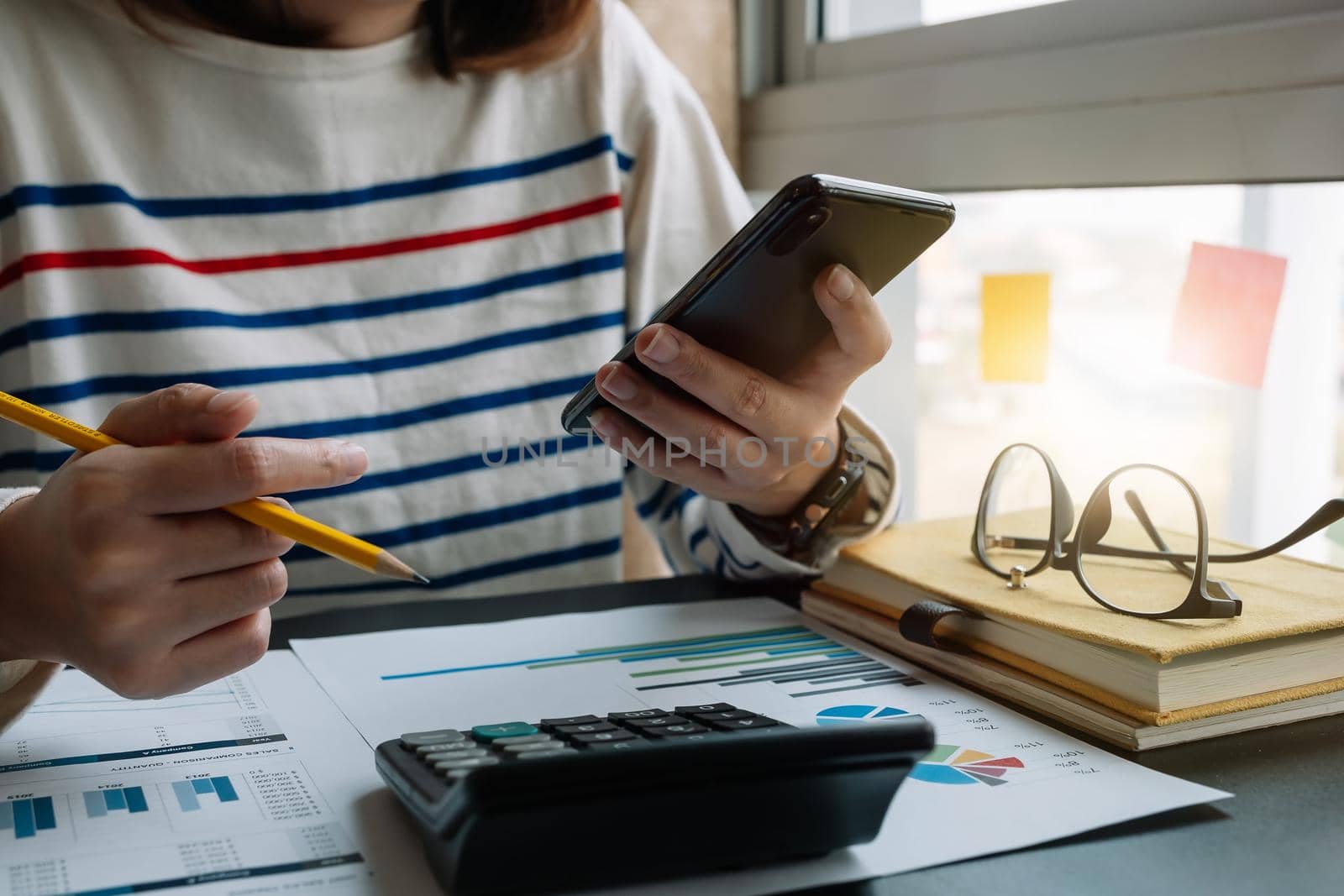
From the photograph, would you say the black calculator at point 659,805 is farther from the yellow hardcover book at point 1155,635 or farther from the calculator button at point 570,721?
the yellow hardcover book at point 1155,635

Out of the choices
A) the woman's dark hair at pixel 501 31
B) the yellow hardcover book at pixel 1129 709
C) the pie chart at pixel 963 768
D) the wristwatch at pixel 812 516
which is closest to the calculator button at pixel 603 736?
the pie chart at pixel 963 768

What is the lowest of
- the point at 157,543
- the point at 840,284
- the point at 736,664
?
the point at 736,664

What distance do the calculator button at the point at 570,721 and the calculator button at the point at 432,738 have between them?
0.03m

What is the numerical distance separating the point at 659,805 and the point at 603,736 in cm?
8

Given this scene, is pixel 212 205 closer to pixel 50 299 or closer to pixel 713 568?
pixel 50 299

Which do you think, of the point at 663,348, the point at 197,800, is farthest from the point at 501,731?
the point at 663,348

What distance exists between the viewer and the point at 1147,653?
0.51 metres

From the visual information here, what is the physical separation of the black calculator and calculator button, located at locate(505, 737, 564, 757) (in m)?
0.02

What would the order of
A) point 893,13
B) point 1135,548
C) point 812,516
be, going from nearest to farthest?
1. point 1135,548
2. point 812,516
3. point 893,13

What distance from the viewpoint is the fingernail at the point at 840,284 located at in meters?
0.63

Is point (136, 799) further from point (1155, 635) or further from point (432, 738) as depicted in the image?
point (1155, 635)

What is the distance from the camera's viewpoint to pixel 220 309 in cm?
90

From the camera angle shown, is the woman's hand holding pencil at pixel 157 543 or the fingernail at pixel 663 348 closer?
the woman's hand holding pencil at pixel 157 543

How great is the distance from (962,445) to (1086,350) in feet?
0.71
